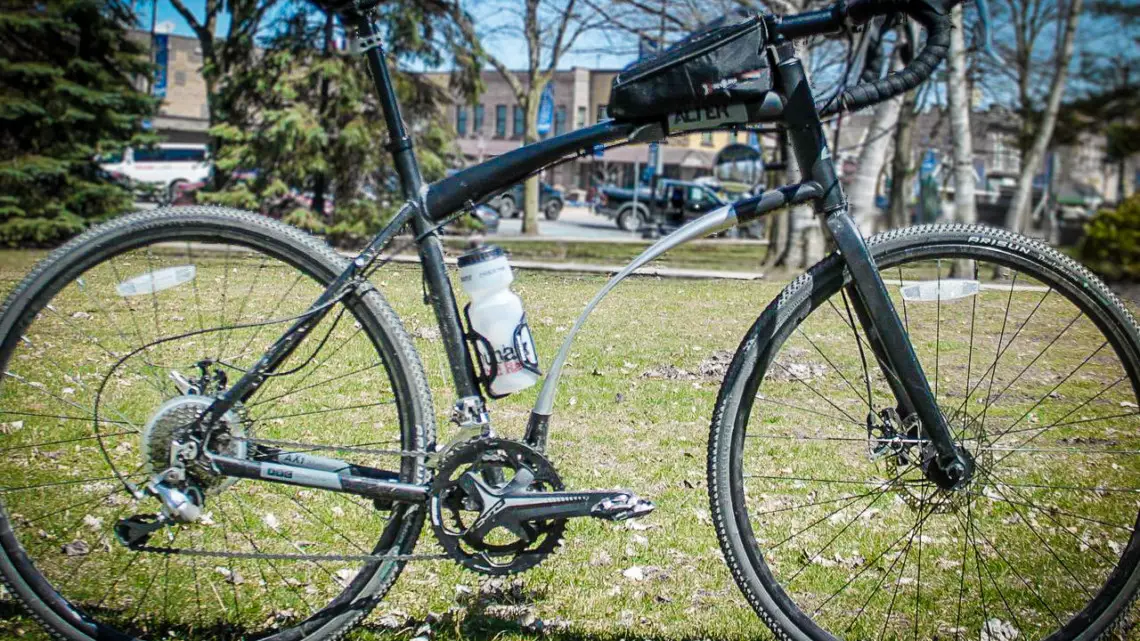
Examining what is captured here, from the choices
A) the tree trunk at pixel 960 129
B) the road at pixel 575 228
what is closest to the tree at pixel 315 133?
the tree trunk at pixel 960 129

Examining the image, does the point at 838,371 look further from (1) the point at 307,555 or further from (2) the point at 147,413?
(2) the point at 147,413

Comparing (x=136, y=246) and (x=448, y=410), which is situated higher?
(x=136, y=246)

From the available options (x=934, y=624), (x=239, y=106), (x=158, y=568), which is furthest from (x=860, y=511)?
(x=239, y=106)

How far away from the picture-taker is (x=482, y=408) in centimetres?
247

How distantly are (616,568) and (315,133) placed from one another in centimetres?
1530

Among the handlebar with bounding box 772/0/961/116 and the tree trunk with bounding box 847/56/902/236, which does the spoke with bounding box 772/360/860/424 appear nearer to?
the handlebar with bounding box 772/0/961/116

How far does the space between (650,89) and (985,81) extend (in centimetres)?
2644

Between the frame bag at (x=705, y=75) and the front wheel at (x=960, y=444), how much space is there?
491 mm

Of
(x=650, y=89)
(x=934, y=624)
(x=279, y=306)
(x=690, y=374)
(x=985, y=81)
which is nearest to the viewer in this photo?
(x=650, y=89)

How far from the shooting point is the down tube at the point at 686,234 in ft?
7.92

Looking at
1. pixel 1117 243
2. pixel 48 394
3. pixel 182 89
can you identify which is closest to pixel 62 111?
pixel 48 394

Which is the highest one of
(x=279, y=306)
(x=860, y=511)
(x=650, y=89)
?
(x=650, y=89)

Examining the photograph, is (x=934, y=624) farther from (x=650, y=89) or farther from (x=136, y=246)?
(x=136, y=246)

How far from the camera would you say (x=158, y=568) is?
2652 mm
